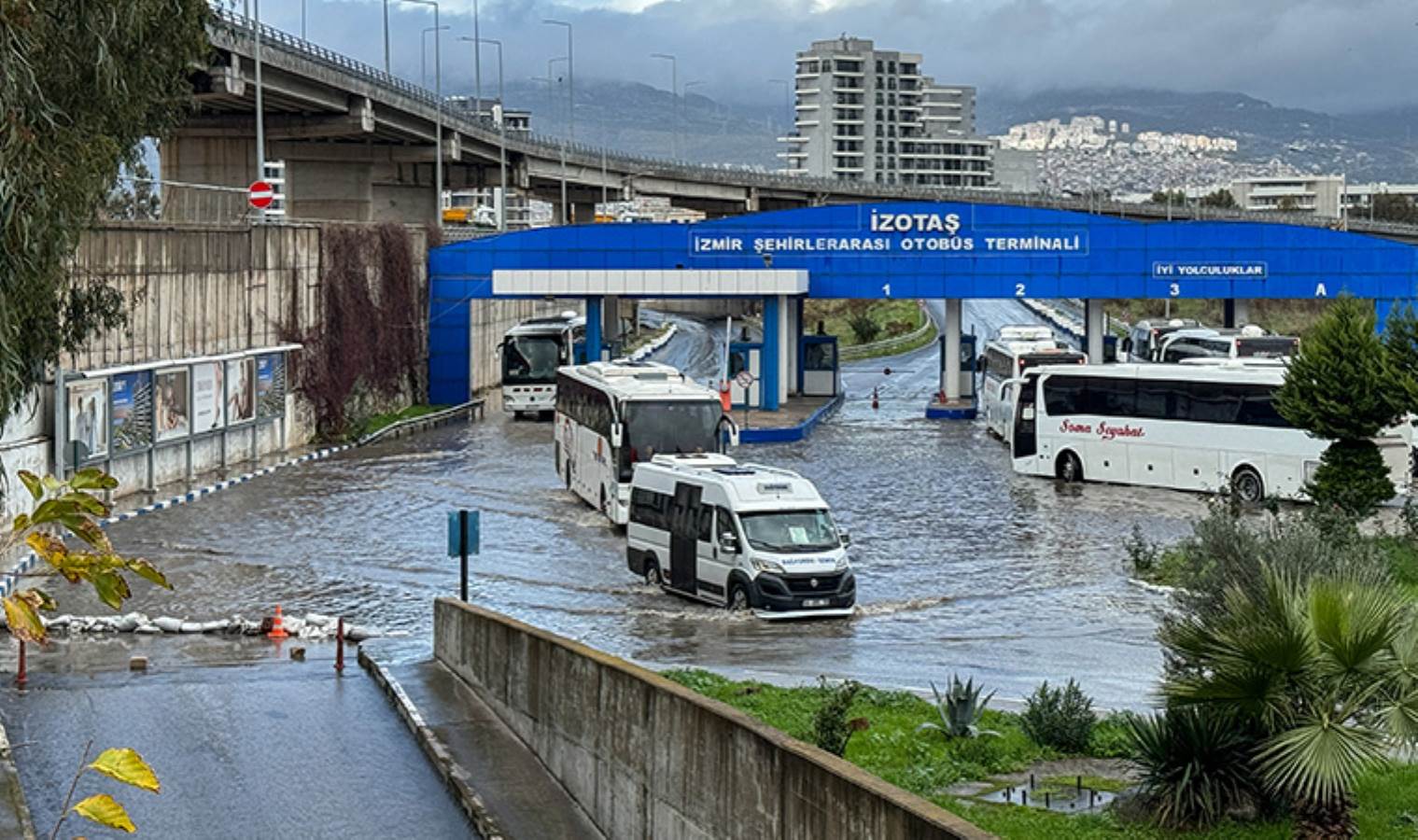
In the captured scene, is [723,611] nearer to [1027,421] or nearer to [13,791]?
[13,791]

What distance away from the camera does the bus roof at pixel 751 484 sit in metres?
29.0

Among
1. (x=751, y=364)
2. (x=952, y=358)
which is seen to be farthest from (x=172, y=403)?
(x=952, y=358)

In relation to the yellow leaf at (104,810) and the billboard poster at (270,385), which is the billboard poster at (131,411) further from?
the yellow leaf at (104,810)

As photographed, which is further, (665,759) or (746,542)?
(746,542)

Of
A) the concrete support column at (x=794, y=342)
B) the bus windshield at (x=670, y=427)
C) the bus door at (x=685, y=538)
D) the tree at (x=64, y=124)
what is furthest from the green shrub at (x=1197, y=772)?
the concrete support column at (x=794, y=342)

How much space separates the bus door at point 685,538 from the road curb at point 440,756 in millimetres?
6507

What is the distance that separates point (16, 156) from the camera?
52.3 ft

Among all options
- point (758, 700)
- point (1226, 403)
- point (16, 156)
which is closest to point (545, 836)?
point (758, 700)

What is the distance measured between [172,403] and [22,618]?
36.6 m

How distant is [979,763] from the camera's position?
16969 mm

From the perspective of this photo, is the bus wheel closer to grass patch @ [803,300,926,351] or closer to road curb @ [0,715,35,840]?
road curb @ [0,715,35,840]

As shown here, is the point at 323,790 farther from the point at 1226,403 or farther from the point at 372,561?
the point at 1226,403

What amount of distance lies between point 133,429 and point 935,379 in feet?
163

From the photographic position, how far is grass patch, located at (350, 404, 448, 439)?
55181mm
